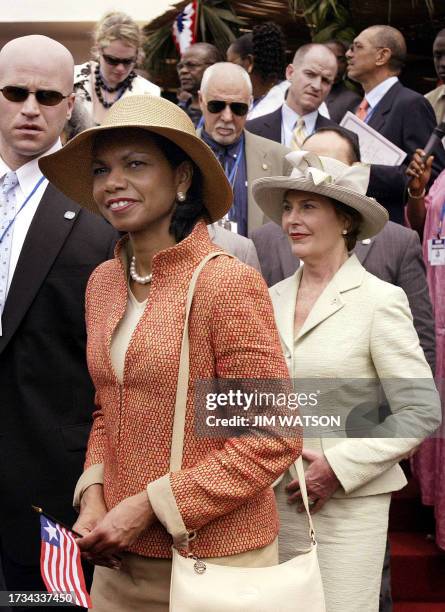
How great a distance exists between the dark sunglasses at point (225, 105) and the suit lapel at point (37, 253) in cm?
219

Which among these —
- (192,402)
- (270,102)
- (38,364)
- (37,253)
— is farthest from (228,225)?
(270,102)

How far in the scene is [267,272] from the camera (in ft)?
15.3

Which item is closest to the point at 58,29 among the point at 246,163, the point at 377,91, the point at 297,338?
the point at 377,91

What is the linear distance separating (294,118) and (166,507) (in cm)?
474

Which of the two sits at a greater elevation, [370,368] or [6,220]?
[6,220]

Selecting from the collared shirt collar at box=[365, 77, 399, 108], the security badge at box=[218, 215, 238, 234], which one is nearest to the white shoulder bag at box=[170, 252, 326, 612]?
the security badge at box=[218, 215, 238, 234]

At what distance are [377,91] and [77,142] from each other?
15.4 feet

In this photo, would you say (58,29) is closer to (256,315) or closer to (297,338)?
(297,338)

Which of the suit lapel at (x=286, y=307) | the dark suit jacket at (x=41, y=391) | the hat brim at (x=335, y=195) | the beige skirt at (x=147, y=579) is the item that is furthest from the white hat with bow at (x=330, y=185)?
the beige skirt at (x=147, y=579)

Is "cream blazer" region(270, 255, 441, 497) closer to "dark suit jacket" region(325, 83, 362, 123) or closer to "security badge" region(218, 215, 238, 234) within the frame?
"security badge" region(218, 215, 238, 234)

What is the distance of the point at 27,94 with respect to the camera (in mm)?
3793

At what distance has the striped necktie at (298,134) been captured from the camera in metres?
6.60

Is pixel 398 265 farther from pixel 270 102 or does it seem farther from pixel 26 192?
pixel 270 102

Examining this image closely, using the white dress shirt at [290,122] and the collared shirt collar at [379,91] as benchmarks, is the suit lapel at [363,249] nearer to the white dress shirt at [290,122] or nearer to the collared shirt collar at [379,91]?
the white dress shirt at [290,122]
